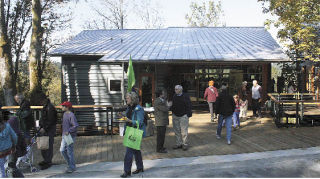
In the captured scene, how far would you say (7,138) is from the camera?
16.9 ft

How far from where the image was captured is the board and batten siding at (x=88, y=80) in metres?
16.0

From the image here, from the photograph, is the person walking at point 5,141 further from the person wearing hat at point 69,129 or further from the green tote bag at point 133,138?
the green tote bag at point 133,138

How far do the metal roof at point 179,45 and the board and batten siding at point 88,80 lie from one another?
893 millimetres

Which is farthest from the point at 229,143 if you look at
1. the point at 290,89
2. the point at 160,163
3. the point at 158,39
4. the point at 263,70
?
the point at 158,39

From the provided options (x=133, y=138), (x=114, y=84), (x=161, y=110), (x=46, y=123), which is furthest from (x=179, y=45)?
(x=133, y=138)

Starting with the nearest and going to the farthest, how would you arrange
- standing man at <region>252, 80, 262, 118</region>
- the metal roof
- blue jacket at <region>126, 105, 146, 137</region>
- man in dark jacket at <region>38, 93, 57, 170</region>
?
blue jacket at <region>126, 105, 146, 137</region>, man in dark jacket at <region>38, 93, 57, 170</region>, standing man at <region>252, 80, 262, 118</region>, the metal roof

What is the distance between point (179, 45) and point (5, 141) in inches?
464

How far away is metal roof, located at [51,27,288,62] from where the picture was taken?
13445 mm

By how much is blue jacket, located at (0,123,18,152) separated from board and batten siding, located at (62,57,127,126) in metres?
10.7

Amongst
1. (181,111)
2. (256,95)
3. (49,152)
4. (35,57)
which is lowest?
(49,152)

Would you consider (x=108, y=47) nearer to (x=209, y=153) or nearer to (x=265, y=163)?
(x=209, y=153)

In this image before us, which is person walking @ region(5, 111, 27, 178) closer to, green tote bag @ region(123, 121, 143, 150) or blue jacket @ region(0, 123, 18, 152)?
blue jacket @ region(0, 123, 18, 152)

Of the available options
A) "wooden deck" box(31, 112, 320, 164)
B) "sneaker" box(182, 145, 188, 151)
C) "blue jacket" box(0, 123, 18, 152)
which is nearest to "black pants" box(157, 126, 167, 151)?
"wooden deck" box(31, 112, 320, 164)

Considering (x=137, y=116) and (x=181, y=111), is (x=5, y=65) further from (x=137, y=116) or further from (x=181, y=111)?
(x=137, y=116)
